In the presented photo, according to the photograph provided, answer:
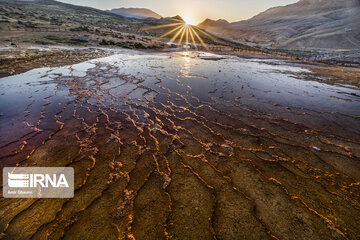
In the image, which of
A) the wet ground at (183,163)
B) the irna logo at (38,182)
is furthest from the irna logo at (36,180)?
the wet ground at (183,163)

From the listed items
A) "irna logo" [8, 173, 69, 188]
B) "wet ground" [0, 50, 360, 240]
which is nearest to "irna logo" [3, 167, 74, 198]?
"irna logo" [8, 173, 69, 188]

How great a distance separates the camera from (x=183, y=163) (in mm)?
3104

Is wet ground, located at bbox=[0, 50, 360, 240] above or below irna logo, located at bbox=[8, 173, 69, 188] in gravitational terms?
above

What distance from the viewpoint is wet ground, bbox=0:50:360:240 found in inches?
80.7

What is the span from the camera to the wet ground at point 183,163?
2.05 m

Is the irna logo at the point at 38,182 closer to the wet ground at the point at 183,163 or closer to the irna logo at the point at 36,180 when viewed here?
the irna logo at the point at 36,180

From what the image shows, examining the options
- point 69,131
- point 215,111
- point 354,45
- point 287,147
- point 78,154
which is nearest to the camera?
point 78,154

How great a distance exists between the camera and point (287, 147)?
364 cm

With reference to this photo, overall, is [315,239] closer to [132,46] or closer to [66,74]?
[66,74]

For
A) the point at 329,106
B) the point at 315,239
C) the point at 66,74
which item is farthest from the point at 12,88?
the point at 329,106

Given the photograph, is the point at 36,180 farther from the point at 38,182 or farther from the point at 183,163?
the point at 183,163

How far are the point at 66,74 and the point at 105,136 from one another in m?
7.63

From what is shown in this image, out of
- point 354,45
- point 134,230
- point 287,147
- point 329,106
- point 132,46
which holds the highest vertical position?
point 354,45

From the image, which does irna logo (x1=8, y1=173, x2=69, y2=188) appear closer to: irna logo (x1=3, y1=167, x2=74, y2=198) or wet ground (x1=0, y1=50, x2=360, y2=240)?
irna logo (x1=3, y1=167, x2=74, y2=198)
